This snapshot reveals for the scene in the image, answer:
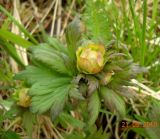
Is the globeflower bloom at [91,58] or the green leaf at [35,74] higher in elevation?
the globeflower bloom at [91,58]

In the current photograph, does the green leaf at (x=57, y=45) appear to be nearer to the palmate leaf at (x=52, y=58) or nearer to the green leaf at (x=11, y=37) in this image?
the palmate leaf at (x=52, y=58)

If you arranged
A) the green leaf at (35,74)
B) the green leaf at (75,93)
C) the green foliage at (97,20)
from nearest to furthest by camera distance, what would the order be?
1. the green leaf at (75,93)
2. the green leaf at (35,74)
3. the green foliage at (97,20)

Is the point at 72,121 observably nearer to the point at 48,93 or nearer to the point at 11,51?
the point at 48,93

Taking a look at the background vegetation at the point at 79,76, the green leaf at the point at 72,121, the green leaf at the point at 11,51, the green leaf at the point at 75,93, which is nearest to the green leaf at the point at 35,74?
the background vegetation at the point at 79,76

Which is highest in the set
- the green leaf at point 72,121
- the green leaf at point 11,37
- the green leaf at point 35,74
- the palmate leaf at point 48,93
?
the green leaf at point 11,37

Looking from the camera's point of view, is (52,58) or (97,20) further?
(97,20)

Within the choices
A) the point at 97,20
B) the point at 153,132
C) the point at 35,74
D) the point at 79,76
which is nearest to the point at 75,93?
the point at 79,76

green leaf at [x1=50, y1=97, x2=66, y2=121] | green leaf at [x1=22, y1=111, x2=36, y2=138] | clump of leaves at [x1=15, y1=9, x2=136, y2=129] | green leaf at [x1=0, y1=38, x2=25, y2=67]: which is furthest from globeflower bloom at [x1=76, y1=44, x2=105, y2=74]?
green leaf at [x1=0, y1=38, x2=25, y2=67]
